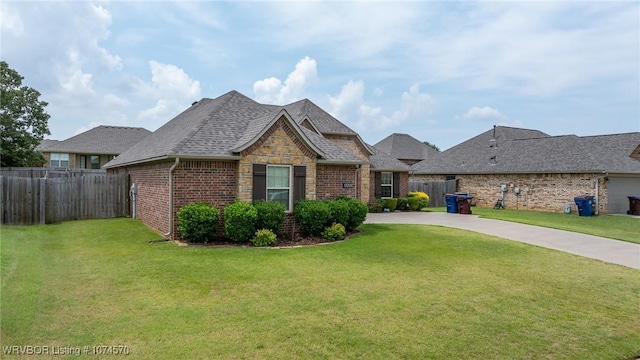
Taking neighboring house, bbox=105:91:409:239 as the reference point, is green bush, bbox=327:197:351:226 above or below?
below

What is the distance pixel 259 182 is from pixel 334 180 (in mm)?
3185

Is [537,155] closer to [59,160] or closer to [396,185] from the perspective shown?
[396,185]

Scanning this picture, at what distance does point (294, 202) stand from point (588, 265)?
7.86 m

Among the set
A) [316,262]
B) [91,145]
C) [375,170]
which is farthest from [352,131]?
[91,145]

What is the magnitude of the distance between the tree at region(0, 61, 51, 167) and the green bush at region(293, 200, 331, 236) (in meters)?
28.0

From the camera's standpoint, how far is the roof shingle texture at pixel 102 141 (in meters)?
37.3

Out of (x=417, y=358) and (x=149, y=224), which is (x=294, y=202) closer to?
(x=149, y=224)

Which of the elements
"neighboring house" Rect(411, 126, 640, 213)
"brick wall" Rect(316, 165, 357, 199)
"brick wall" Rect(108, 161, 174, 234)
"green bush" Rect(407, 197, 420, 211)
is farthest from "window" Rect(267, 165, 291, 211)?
"neighboring house" Rect(411, 126, 640, 213)

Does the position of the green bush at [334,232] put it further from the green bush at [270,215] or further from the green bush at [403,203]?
the green bush at [403,203]

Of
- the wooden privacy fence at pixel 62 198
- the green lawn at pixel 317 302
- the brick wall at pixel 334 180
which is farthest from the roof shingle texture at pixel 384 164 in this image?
the wooden privacy fence at pixel 62 198

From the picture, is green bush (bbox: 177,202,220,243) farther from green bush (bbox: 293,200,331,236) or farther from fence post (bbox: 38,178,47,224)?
fence post (bbox: 38,178,47,224)

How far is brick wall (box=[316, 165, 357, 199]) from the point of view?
13.6 meters

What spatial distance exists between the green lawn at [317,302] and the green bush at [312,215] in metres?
1.41

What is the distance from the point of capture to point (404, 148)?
49906 mm
